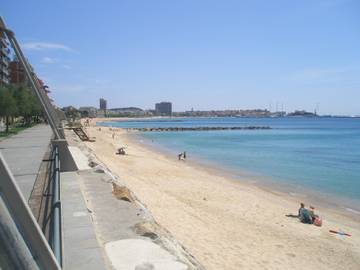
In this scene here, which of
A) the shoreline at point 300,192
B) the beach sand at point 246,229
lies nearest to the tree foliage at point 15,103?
the shoreline at point 300,192

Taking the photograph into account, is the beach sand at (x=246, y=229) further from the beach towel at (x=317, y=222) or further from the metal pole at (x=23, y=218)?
the metal pole at (x=23, y=218)

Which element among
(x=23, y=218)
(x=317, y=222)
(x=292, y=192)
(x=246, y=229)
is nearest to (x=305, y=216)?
(x=317, y=222)

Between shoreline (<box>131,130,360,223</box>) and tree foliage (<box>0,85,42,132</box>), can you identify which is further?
tree foliage (<box>0,85,42,132</box>)

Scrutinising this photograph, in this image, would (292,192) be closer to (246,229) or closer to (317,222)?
(317,222)

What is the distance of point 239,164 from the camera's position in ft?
125

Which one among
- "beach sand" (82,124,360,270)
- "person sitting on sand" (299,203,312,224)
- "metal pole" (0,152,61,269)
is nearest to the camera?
"metal pole" (0,152,61,269)

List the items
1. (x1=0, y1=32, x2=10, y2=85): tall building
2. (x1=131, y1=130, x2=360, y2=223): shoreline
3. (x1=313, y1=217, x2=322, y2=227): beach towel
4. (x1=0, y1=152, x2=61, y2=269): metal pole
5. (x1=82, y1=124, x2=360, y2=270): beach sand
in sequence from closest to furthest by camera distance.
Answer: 1. (x1=0, y1=152, x2=61, y2=269): metal pole
2. (x1=82, y1=124, x2=360, y2=270): beach sand
3. (x1=313, y1=217, x2=322, y2=227): beach towel
4. (x1=131, y1=130, x2=360, y2=223): shoreline
5. (x1=0, y1=32, x2=10, y2=85): tall building

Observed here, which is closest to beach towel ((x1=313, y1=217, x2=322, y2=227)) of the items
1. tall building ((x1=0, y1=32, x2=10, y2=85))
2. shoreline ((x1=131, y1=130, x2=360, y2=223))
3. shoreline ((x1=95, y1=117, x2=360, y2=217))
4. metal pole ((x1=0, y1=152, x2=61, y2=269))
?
shoreline ((x1=131, y1=130, x2=360, y2=223))

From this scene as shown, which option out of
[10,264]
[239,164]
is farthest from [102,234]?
[239,164]

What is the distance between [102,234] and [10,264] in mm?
4705

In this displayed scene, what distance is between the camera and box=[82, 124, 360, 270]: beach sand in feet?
35.4

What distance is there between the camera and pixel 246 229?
45.4ft

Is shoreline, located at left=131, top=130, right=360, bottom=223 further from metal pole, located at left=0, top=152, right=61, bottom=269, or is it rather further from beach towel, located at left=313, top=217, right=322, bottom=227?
metal pole, located at left=0, top=152, right=61, bottom=269

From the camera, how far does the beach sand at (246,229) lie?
425 inches
